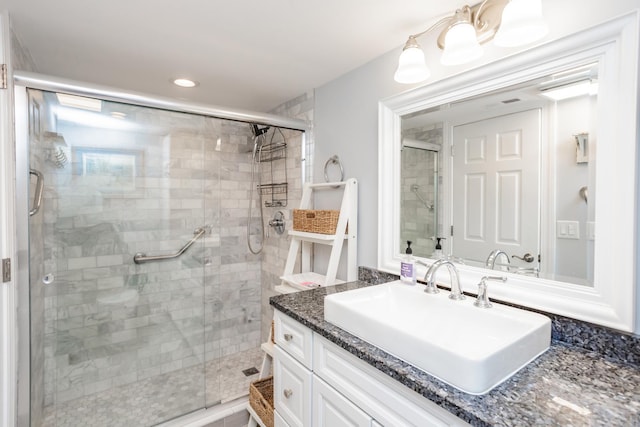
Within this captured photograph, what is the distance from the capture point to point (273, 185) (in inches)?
106

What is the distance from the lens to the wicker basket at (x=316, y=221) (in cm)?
181

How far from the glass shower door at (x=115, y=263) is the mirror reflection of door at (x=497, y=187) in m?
1.83

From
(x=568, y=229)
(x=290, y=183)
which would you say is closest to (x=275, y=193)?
(x=290, y=183)

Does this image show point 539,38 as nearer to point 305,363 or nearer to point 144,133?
point 305,363

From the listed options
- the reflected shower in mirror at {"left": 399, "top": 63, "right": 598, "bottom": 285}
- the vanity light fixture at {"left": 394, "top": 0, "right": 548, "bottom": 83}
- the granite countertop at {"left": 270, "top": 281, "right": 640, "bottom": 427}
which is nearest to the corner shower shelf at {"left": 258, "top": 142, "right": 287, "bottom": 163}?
the reflected shower in mirror at {"left": 399, "top": 63, "right": 598, "bottom": 285}

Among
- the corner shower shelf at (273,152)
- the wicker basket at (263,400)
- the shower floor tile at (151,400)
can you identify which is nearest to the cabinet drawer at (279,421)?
the wicker basket at (263,400)

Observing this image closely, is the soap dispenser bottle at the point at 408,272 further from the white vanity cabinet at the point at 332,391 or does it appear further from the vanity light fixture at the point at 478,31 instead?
the vanity light fixture at the point at 478,31

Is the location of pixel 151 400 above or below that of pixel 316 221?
below

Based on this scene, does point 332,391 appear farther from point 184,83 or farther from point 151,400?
point 184,83

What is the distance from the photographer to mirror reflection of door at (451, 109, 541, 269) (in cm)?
115

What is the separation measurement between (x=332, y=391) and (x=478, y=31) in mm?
1469

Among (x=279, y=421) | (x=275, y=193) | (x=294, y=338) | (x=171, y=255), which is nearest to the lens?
(x=294, y=338)

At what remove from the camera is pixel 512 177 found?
3.93 feet

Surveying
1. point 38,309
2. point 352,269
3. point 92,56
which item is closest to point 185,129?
point 92,56
